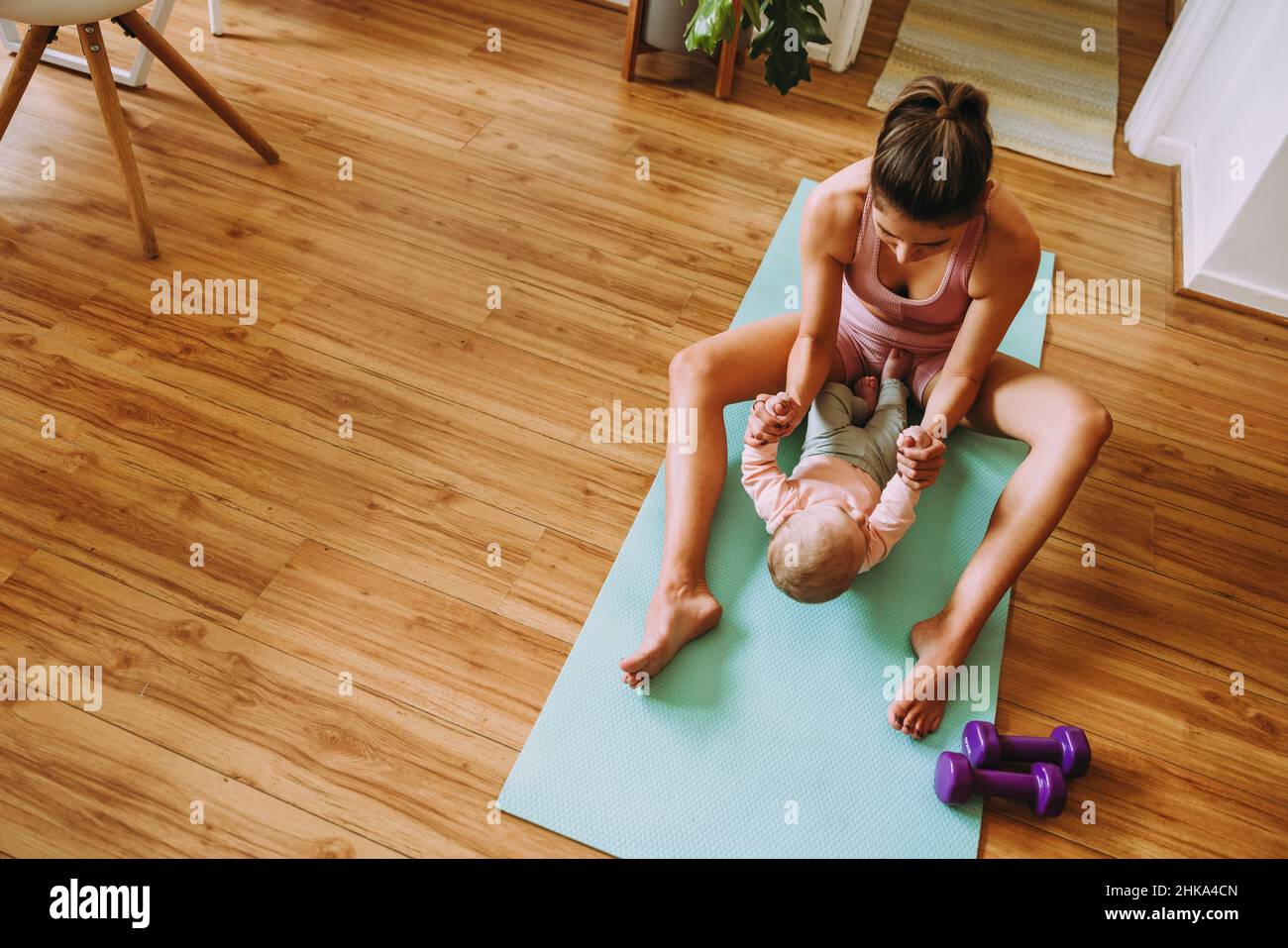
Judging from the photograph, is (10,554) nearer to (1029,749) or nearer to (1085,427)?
(1029,749)

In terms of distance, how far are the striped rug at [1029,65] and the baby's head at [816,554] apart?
68.3 inches

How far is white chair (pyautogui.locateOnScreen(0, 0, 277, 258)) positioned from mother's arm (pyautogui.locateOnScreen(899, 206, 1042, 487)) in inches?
60.5

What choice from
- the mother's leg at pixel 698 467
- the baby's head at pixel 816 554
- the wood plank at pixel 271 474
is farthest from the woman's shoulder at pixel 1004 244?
the wood plank at pixel 271 474

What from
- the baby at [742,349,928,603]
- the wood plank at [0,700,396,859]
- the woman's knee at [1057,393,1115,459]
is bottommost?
the wood plank at [0,700,396,859]

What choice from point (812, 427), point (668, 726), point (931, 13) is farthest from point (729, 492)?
point (931, 13)

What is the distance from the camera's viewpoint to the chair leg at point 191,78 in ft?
6.31

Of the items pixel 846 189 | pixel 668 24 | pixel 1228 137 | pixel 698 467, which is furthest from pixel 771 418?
pixel 1228 137

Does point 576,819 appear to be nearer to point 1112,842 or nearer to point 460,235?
point 1112,842

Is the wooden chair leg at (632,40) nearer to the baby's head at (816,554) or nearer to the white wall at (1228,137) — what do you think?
the white wall at (1228,137)

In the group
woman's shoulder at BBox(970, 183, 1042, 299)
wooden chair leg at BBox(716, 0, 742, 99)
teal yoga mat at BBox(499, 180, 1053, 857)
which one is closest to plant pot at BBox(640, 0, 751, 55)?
wooden chair leg at BBox(716, 0, 742, 99)

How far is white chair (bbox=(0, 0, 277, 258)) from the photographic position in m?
1.71

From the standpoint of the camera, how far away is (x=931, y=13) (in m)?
3.13

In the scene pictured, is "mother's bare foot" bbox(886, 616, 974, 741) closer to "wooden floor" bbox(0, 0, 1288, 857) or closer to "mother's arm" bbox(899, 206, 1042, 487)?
"wooden floor" bbox(0, 0, 1288, 857)
